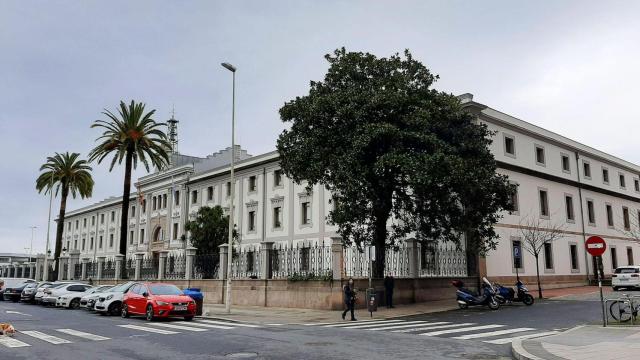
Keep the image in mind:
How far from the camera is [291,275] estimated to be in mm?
26844

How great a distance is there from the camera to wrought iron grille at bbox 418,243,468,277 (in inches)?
1104

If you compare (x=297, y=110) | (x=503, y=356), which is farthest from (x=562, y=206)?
(x=503, y=356)

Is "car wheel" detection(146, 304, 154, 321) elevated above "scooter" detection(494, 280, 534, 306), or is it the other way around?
"scooter" detection(494, 280, 534, 306)

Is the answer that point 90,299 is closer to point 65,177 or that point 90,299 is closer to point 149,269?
point 149,269

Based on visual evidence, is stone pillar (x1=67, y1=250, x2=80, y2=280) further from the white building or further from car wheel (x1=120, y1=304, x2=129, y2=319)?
car wheel (x1=120, y1=304, x2=129, y2=319)

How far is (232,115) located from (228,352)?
1696 centimetres

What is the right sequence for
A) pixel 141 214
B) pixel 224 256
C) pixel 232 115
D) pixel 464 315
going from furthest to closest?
pixel 141 214, pixel 224 256, pixel 232 115, pixel 464 315

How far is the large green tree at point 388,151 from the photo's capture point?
72.2ft

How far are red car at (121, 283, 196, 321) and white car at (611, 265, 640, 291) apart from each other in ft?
86.9

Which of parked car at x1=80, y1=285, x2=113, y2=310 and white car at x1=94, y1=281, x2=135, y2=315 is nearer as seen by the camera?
white car at x1=94, y1=281, x2=135, y2=315

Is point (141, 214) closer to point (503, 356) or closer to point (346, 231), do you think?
point (346, 231)

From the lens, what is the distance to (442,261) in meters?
28.9

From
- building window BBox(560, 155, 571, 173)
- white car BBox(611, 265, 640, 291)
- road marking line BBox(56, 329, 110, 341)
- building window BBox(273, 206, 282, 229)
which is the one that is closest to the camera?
road marking line BBox(56, 329, 110, 341)

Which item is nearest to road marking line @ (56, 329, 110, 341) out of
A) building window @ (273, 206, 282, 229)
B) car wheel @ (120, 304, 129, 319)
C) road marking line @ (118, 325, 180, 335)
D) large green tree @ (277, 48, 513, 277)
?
road marking line @ (118, 325, 180, 335)
